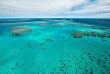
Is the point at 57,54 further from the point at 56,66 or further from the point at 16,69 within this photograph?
the point at 16,69

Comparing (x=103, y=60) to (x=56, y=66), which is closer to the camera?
(x=56, y=66)

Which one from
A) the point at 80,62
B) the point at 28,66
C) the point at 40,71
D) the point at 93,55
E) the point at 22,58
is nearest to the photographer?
the point at 40,71

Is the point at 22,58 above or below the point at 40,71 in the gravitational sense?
above

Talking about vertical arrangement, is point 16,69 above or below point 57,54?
below

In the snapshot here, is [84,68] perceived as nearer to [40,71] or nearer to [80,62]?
Result: [80,62]

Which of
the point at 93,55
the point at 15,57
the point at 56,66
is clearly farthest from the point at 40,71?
the point at 93,55

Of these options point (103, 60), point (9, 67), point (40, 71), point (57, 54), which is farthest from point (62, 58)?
point (9, 67)

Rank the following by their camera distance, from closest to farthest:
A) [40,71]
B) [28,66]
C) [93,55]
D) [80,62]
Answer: [40,71], [28,66], [80,62], [93,55]

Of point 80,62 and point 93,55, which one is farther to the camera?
point 93,55

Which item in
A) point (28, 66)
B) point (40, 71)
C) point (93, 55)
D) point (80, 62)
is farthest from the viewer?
point (93, 55)
